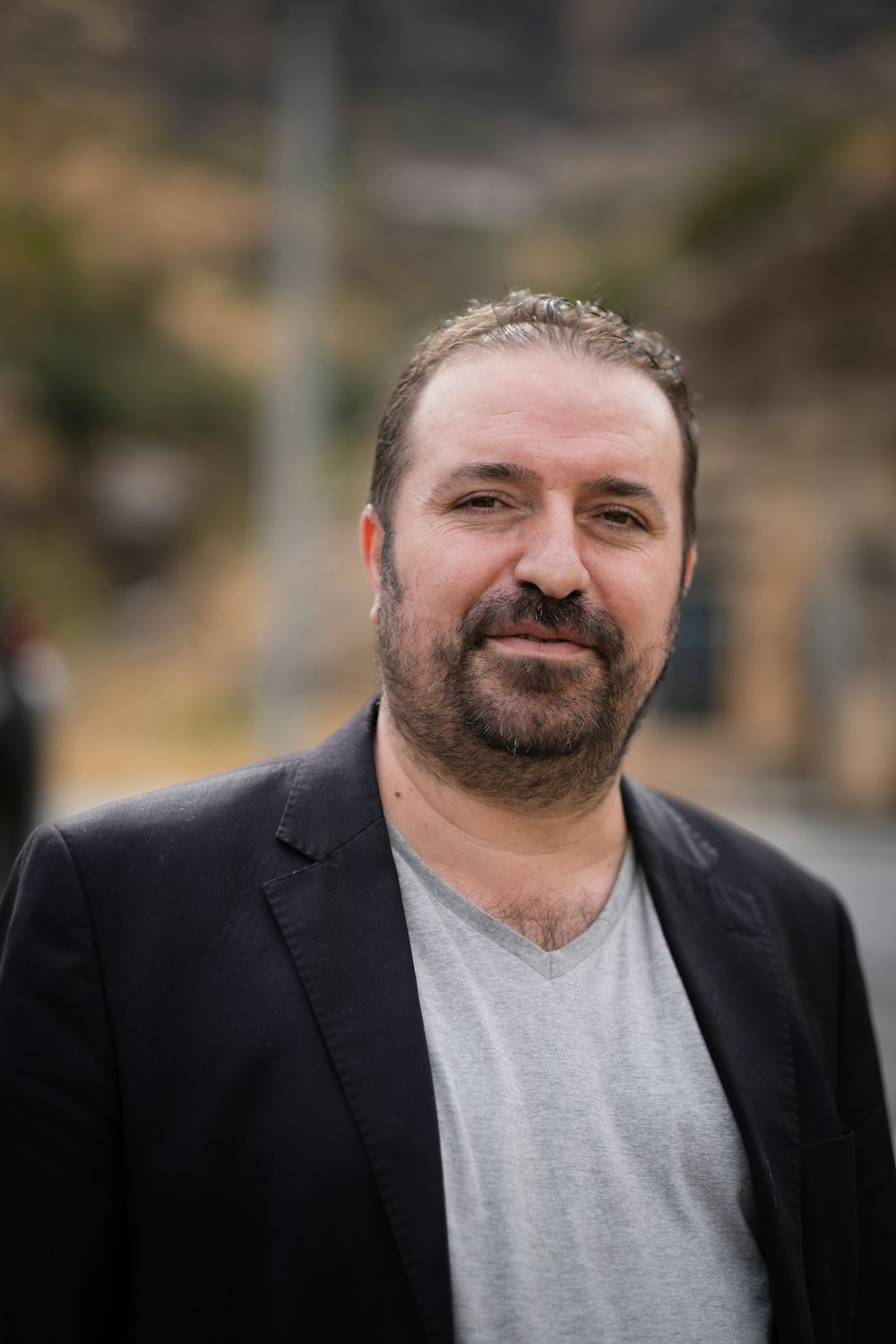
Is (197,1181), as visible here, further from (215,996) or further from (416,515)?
(416,515)

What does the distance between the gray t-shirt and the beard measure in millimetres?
156

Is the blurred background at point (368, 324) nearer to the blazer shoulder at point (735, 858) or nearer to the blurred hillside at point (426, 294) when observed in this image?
the blurred hillside at point (426, 294)

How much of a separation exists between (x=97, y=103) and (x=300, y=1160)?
37.4 m

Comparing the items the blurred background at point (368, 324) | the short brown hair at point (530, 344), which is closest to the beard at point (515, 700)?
the short brown hair at point (530, 344)

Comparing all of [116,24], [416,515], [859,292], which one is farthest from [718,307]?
[116,24]

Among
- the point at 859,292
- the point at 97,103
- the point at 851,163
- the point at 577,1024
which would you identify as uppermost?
the point at 97,103

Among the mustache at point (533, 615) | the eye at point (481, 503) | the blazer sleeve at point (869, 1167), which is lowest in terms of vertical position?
the blazer sleeve at point (869, 1167)

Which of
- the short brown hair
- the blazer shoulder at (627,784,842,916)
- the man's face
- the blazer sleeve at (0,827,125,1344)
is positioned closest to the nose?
the man's face

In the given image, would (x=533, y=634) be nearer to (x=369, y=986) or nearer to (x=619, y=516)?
(x=619, y=516)

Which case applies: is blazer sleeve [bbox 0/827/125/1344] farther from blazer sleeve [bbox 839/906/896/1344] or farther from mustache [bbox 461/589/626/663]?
blazer sleeve [bbox 839/906/896/1344]

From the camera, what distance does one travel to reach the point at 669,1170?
1.73m

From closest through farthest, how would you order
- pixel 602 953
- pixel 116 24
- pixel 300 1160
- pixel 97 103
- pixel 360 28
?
pixel 300 1160 → pixel 602 953 → pixel 360 28 → pixel 116 24 → pixel 97 103

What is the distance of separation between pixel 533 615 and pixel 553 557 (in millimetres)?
78

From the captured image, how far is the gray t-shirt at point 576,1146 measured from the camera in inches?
63.8
